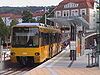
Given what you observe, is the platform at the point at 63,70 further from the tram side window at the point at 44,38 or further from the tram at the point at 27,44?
the tram side window at the point at 44,38

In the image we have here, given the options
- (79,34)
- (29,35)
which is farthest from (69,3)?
(29,35)

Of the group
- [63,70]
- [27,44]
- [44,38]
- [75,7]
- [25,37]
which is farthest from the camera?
[75,7]

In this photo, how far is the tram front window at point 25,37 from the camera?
28.4 m

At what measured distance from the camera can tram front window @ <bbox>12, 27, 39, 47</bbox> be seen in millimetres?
28411

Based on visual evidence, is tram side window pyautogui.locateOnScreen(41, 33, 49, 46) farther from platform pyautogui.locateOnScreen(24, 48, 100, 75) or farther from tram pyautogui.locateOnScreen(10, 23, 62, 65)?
platform pyautogui.locateOnScreen(24, 48, 100, 75)

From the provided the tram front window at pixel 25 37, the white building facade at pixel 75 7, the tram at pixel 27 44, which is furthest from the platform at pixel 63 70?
the white building facade at pixel 75 7

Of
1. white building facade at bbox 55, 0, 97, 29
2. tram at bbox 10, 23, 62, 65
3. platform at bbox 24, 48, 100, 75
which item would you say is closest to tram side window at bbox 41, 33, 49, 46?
tram at bbox 10, 23, 62, 65

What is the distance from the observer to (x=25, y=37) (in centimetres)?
2869

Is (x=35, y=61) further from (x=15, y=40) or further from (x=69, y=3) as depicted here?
(x=69, y=3)

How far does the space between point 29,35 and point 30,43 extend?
59 cm

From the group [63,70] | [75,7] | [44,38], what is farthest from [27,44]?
[75,7]

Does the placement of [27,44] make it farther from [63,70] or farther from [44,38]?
[63,70]

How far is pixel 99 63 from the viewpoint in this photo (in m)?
23.9

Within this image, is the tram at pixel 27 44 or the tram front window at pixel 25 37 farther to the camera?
the tram front window at pixel 25 37
